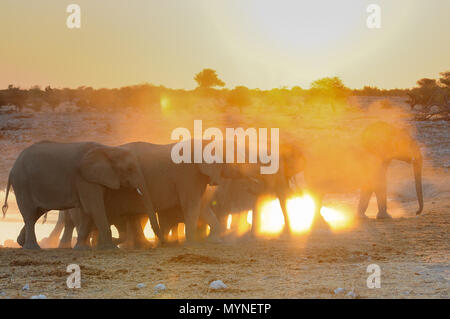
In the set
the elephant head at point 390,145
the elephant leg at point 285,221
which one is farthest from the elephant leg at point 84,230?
the elephant head at point 390,145

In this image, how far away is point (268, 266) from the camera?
904cm

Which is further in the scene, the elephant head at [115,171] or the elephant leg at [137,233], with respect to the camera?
the elephant leg at [137,233]

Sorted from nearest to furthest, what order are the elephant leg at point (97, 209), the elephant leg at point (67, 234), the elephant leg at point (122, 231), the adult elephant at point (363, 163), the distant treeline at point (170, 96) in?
1. the elephant leg at point (97, 209)
2. the elephant leg at point (122, 231)
3. the elephant leg at point (67, 234)
4. the adult elephant at point (363, 163)
5. the distant treeline at point (170, 96)

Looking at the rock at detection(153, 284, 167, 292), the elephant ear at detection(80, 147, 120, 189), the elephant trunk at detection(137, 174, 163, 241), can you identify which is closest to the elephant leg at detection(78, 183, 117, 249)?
the elephant ear at detection(80, 147, 120, 189)

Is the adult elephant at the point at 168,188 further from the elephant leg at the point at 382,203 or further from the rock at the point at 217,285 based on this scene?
the elephant leg at the point at 382,203

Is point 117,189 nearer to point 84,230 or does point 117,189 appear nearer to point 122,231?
point 84,230

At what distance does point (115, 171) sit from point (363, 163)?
7145mm

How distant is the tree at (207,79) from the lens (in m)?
66.9

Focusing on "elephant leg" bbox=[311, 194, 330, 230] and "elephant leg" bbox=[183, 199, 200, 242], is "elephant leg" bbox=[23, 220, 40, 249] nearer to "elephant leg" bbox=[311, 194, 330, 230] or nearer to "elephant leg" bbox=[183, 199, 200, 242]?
"elephant leg" bbox=[183, 199, 200, 242]

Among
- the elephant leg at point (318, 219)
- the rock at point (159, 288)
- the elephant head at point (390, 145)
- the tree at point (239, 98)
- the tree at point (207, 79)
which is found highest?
the tree at point (207, 79)

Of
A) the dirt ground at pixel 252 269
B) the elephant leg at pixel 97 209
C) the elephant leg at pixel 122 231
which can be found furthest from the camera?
the elephant leg at pixel 122 231

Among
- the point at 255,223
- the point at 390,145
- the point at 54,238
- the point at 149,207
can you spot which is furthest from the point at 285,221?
the point at 54,238

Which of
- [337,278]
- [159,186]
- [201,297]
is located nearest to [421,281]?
[337,278]

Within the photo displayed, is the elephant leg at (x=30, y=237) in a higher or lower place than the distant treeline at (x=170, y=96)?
lower
